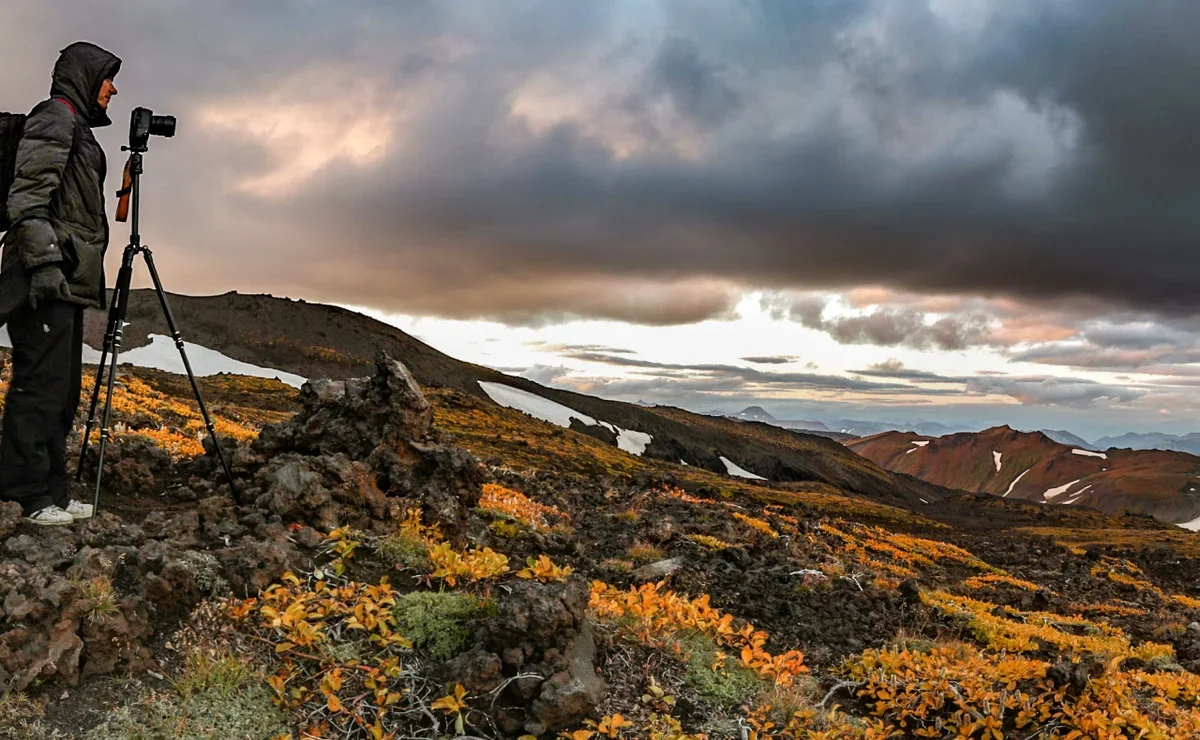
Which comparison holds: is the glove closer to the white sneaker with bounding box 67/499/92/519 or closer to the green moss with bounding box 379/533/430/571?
the white sneaker with bounding box 67/499/92/519

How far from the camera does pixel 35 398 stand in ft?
23.6

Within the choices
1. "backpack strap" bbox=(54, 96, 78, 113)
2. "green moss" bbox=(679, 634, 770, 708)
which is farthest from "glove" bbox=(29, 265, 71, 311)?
"green moss" bbox=(679, 634, 770, 708)

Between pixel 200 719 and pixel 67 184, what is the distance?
5.34 metres

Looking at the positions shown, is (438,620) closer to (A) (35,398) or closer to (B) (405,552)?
(B) (405,552)

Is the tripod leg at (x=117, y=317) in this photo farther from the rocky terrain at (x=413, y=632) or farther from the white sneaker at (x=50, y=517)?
the rocky terrain at (x=413, y=632)

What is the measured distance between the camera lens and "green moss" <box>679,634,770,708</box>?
25.2 ft

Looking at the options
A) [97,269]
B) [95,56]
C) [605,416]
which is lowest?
[605,416]

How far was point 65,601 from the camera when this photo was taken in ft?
18.6

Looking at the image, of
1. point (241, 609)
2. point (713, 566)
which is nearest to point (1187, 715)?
point (713, 566)

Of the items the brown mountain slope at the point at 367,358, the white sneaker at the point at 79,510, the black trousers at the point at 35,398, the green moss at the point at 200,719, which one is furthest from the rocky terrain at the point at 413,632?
the brown mountain slope at the point at 367,358

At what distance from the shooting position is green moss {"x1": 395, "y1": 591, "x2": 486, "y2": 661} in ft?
21.8

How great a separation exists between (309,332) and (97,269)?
126m

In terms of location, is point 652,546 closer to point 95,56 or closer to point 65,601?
point 65,601

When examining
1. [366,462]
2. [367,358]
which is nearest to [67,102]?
[366,462]
